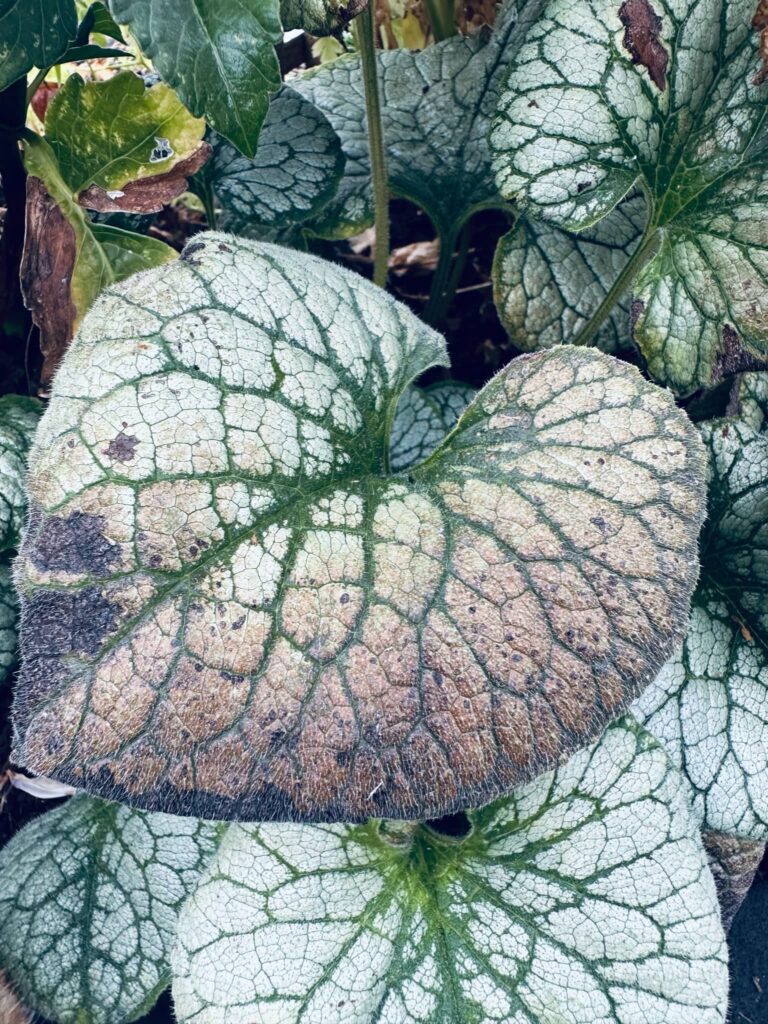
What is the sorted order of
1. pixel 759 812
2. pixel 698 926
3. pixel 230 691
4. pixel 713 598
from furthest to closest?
pixel 713 598, pixel 759 812, pixel 698 926, pixel 230 691

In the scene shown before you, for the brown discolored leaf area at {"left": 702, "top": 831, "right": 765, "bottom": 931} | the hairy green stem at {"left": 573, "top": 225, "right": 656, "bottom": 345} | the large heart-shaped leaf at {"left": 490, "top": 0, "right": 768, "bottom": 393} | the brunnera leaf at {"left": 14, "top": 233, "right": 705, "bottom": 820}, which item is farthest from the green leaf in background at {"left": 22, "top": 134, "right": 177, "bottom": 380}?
the brown discolored leaf area at {"left": 702, "top": 831, "right": 765, "bottom": 931}

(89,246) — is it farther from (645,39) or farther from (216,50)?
(645,39)

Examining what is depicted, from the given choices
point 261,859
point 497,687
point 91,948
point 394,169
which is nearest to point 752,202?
point 394,169

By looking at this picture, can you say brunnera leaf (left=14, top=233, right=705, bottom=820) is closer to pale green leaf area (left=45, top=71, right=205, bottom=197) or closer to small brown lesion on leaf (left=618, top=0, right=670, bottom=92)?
pale green leaf area (left=45, top=71, right=205, bottom=197)

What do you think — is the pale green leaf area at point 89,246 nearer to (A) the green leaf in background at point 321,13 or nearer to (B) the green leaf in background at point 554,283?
(A) the green leaf in background at point 321,13

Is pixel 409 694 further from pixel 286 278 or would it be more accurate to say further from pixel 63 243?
pixel 63 243

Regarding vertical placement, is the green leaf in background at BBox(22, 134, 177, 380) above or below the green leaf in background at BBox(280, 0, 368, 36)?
below

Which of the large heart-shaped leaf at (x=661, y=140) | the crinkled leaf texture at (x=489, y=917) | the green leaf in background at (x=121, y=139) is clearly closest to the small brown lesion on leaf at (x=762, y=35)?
the large heart-shaped leaf at (x=661, y=140)

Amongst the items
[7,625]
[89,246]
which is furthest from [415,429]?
[7,625]
